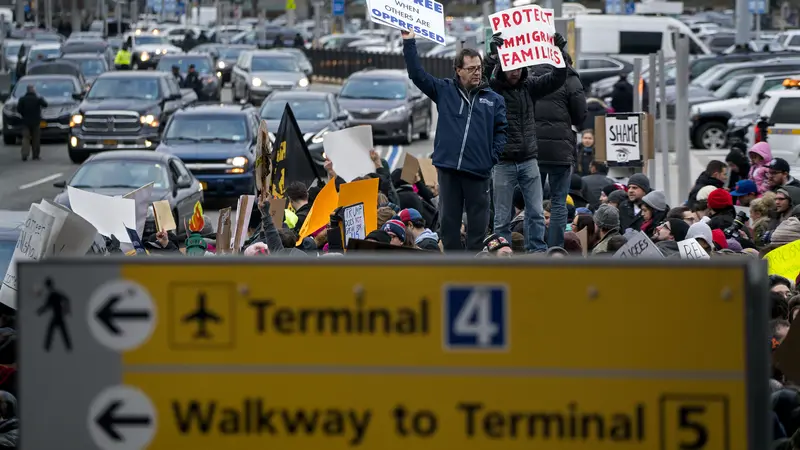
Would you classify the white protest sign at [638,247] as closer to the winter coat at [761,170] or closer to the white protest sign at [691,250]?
the white protest sign at [691,250]

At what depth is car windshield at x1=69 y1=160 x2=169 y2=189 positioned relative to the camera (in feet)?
62.6

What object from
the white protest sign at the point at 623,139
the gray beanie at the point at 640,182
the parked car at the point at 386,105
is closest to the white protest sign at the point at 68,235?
the gray beanie at the point at 640,182

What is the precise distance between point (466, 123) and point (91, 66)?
3515 cm

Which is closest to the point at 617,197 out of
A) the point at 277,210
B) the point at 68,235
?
the point at 277,210

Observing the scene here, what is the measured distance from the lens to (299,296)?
3.24 meters

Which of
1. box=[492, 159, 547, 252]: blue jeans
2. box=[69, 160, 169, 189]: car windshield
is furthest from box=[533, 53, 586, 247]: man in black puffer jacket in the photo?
box=[69, 160, 169, 189]: car windshield

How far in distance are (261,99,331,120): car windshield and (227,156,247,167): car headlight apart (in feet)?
14.0

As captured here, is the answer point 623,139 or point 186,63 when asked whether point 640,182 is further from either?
point 186,63

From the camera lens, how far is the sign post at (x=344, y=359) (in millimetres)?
3195

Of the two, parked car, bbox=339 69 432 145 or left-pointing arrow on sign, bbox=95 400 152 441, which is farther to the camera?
parked car, bbox=339 69 432 145

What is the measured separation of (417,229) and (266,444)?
25.8ft

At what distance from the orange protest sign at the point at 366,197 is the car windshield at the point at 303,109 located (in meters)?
16.1

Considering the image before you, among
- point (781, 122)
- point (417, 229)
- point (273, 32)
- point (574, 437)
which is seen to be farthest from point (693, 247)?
point (273, 32)

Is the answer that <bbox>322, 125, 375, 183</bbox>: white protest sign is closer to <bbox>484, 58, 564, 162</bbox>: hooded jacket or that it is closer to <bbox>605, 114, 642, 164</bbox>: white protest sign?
<bbox>605, 114, 642, 164</bbox>: white protest sign
